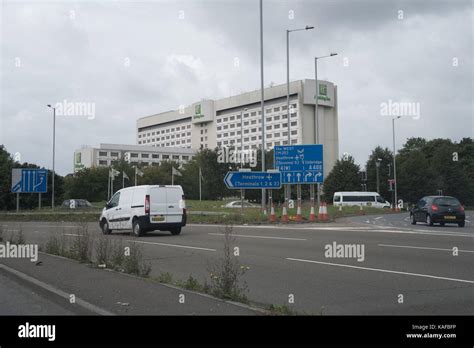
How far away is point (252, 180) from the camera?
99.1ft

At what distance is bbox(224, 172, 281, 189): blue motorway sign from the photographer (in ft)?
97.6

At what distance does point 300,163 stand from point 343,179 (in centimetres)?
5954

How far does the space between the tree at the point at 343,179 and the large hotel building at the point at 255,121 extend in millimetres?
35341

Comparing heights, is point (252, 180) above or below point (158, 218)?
above

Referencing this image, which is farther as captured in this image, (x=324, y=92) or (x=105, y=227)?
(x=324, y=92)

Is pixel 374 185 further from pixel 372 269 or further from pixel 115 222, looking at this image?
pixel 372 269

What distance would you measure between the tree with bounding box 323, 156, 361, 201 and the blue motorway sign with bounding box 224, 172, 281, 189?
193 feet

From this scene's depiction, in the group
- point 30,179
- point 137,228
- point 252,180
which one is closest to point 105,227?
point 137,228

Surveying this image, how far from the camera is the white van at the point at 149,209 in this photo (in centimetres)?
1981

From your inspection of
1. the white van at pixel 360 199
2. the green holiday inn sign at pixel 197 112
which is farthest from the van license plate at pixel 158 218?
the green holiday inn sign at pixel 197 112

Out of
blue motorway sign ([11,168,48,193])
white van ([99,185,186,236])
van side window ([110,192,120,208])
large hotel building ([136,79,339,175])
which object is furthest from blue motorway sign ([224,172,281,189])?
large hotel building ([136,79,339,175])

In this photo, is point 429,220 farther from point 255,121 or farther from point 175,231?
point 255,121

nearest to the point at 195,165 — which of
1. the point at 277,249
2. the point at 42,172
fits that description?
the point at 42,172

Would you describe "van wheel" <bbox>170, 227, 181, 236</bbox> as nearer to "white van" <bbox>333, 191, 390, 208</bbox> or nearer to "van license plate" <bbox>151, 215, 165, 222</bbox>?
"van license plate" <bbox>151, 215, 165, 222</bbox>
